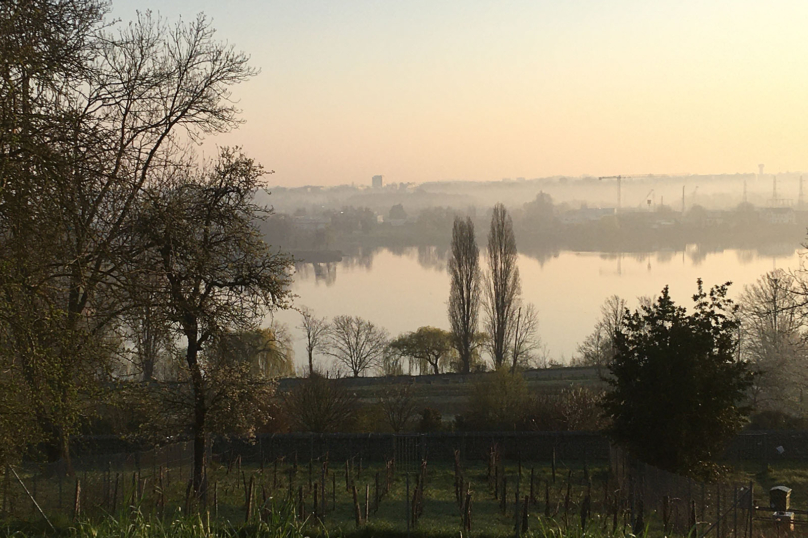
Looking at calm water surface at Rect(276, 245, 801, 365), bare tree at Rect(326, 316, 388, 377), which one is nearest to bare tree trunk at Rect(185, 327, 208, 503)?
bare tree at Rect(326, 316, 388, 377)

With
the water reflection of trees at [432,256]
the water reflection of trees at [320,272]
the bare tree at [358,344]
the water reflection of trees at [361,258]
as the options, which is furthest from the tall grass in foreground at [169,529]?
the water reflection of trees at [361,258]

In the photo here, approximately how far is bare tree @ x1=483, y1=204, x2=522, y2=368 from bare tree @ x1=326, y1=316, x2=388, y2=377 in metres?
6.32

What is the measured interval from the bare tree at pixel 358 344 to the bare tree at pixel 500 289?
6.32m

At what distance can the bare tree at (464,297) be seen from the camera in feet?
116

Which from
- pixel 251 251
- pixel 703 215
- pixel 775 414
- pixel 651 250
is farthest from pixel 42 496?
pixel 703 215

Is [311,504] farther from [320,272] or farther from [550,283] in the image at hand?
[320,272]

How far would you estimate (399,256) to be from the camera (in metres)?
113

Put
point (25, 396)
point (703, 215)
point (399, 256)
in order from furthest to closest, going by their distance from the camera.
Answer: point (703, 215) → point (399, 256) → point (25, 396)

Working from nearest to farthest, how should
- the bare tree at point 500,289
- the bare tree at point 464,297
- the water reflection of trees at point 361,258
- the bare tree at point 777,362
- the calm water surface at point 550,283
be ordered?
the bare tree at point 777,362 → the bare tree at point 500,289 → the bare tree at point 464,297 → the calm water surface at point 550,283 → the water reflection of trees at point 361,258

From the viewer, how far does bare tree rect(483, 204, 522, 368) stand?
35.0m

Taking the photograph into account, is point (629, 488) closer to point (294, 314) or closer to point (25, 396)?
point (25, 396)

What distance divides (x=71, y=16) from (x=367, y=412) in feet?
46.0

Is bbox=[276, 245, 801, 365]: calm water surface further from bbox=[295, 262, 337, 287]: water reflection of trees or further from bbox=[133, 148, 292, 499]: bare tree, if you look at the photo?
bbox=[133, 148, 292, 499]: bare tree

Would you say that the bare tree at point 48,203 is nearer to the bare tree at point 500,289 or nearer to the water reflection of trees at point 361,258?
the bare tree at point 500,289
